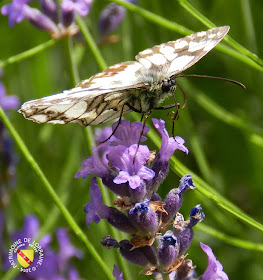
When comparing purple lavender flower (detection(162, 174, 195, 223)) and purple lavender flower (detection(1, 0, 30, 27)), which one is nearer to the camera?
purple lavender flower (detection(162, 174, 195, 223))

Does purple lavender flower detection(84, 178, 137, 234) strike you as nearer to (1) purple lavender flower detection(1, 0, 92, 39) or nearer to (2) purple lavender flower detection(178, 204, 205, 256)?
(2) purple lavender flower detection(178, 204, 205, 256)

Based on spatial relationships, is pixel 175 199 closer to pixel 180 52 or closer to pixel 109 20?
pixel 180 52

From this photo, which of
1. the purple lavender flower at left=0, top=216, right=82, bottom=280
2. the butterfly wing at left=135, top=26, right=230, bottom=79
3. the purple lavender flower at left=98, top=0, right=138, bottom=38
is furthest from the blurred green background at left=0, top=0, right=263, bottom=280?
the butterfly wing at left=135, top=26, right=230, bottom=79

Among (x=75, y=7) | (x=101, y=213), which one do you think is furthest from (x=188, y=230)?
(x=75, y=7)

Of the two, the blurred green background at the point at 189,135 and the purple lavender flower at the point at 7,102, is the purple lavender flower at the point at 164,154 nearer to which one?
the blurred green background at the point at 189,135

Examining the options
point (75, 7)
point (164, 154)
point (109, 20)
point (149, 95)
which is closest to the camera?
point (164, 154)

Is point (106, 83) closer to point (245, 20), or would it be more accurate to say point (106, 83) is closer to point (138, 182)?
point (138, 182)
